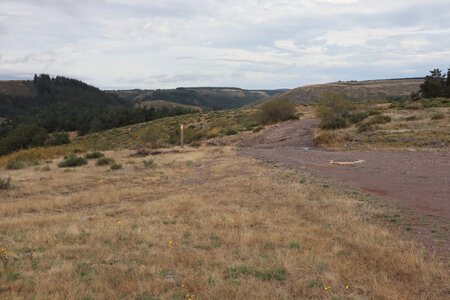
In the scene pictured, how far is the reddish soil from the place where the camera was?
17.5ft

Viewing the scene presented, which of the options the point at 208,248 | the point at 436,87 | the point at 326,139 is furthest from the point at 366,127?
the point at 436,87

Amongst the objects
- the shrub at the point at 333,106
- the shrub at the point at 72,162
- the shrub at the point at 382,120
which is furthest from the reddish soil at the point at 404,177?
the shrub at the point at 72,162

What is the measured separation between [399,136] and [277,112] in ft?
51.2

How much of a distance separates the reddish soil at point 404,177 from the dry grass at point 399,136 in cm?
171

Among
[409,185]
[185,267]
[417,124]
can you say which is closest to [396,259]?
[185,267]

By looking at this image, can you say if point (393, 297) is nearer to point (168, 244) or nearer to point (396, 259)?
point (396, 259)

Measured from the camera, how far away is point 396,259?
12.9 feet

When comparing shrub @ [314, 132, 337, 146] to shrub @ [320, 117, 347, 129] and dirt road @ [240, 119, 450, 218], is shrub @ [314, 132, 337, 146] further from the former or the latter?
shrub @ [320, 117, 347, 129]

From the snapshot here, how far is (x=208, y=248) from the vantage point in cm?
474

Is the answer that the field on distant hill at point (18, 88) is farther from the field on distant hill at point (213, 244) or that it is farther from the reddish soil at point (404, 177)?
the field on distant hill at point (213, 244)

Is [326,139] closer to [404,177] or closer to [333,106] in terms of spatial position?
[333,106]

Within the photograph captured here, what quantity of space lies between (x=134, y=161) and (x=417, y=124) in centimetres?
1654

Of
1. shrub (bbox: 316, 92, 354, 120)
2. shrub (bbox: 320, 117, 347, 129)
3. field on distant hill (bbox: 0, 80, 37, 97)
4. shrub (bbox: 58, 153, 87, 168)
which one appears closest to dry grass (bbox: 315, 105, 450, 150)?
shrub (bbox: 320, 117, 347, 129)

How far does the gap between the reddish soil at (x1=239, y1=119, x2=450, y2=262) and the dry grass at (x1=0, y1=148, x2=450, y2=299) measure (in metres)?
0.88
